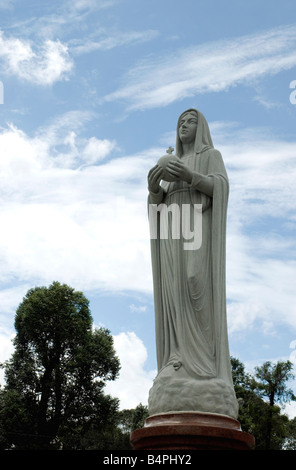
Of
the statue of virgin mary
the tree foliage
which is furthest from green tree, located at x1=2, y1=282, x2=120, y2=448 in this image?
the statue of virgin mary

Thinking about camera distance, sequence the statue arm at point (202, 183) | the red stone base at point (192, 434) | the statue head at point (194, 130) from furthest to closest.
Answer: the statue head at point (194, 130)
the statue arm at point (202, 183)
the red stone base at point (192, 434)

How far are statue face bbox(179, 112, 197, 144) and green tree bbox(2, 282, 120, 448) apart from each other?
24.7 metres

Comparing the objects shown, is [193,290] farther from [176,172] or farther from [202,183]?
[176,172]

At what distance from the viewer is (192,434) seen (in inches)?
282

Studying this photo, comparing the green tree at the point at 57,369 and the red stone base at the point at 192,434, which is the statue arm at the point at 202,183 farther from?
the green tree at the point at 57,369

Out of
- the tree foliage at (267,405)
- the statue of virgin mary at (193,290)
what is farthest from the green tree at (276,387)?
the statue of virgin mary at (193,290)

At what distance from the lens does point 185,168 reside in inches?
348

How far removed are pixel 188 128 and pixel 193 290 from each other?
314 centimetres

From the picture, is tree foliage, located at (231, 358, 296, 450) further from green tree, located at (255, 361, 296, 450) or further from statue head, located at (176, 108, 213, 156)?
statue head, located at (176, 108, 213, 156)

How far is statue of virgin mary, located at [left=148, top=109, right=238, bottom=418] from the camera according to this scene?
7.87 metres

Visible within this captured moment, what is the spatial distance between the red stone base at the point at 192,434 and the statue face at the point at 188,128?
16.2ft

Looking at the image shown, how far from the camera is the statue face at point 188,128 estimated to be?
32.8 ft
